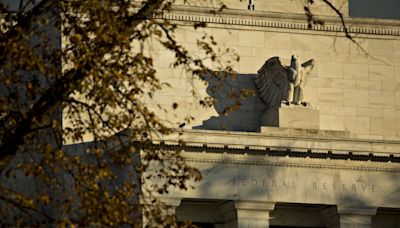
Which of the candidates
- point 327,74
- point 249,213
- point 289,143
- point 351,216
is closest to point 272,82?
point 327,74

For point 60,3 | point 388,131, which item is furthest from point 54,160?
point 388,131

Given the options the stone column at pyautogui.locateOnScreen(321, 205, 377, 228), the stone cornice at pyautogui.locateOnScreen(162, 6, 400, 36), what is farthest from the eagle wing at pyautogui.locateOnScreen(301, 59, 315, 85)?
the stone column at pyautogui.locateOnScreen(321, 205, 377, 228)

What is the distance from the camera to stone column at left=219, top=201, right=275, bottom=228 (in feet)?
160

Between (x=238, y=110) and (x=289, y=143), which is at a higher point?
(x=238, y=110)

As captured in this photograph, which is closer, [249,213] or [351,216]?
[249,213]

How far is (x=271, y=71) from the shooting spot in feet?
169

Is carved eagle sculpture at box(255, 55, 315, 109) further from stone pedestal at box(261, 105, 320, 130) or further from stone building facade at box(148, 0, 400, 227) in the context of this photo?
stone building facade at box(148, 0, 400, 227)

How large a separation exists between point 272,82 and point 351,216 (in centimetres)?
519

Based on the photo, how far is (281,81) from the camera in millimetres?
51312

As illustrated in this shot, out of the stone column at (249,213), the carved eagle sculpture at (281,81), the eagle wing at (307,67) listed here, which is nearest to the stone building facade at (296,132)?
the stone column at (249,213)

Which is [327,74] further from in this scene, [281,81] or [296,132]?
[296,132]

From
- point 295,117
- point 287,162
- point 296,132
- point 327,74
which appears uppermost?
point 327,74

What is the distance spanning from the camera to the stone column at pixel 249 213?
48906mm

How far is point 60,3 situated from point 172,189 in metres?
19.4
